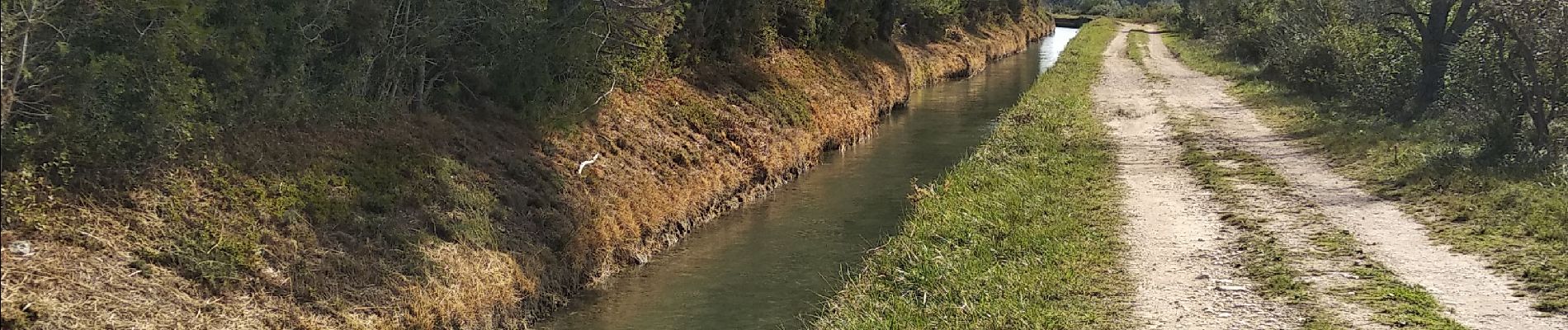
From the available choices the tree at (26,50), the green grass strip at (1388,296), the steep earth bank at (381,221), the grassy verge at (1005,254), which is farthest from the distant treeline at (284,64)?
the green grass strip at (1388,296)

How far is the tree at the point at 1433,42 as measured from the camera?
2180cm

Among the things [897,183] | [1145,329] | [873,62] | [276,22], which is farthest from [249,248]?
[873,62]

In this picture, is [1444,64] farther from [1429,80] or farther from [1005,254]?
[1005,254]

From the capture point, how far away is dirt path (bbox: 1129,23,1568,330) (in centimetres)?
938

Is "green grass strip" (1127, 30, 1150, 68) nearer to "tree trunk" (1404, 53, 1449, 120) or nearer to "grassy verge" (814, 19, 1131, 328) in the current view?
"tree trunk" (1404, 53, 1449, 120)

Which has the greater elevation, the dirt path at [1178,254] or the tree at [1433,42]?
the tree at [1433,42]

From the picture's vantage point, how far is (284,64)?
11.2m

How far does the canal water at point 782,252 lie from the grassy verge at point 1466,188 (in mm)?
7088

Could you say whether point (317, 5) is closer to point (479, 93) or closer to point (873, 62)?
point (479, 93)

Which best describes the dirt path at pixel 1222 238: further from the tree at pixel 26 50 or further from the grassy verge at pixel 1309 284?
the tree at pixel 26 50

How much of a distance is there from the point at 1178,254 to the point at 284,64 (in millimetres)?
9949

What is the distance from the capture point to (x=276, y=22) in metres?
10.7

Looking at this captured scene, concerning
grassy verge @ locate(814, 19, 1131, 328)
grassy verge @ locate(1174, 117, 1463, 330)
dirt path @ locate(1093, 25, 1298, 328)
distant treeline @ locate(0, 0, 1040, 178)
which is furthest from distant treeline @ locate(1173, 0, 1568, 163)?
distant treeline @ locate(0, 0, 1040, 178)

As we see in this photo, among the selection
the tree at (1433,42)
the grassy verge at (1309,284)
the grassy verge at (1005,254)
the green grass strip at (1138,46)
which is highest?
the tree at (1433,42)
